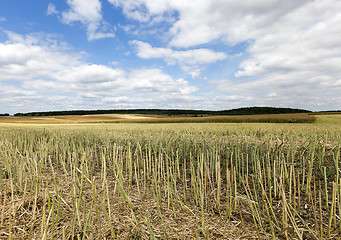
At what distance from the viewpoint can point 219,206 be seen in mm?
2934

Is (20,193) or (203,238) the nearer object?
(203,238)

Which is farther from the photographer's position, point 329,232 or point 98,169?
point 98,169

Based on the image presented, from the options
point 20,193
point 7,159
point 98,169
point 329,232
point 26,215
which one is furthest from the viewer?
point 98,169

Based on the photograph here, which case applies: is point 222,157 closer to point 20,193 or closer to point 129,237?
point 129,237

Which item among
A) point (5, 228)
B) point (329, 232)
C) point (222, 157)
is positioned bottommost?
point (5, 228)

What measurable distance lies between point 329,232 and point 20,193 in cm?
498

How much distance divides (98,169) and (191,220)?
3087 millimetres

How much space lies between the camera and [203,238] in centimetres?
244

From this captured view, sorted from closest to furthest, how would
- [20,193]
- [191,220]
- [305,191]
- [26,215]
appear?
1. [191,220]
2. [26,215]
3. [305,191]
4. [20,193]

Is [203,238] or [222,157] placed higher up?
[222,157]

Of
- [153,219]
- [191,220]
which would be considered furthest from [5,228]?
[191,220]

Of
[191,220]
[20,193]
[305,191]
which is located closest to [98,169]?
[20,193]

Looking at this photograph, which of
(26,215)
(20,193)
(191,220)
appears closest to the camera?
(191,220)

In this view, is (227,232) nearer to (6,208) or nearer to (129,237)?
(129,237)
